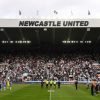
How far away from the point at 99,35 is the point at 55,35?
30.9 feet

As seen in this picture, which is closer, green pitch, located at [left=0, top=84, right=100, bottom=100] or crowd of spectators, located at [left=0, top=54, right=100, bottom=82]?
green pitch, located at [left=0, top=84, right=100, bottom=100]

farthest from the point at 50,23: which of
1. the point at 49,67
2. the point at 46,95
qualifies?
the point at 46,95

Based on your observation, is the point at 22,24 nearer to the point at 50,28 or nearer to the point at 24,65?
the point at 50,28

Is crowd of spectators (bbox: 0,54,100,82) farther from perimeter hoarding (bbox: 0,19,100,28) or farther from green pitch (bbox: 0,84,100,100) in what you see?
green pitch (bbox: 0,84,100,100)

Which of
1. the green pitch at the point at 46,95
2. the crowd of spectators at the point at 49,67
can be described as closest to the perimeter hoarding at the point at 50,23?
the crowd of spectators at the point at 49,67

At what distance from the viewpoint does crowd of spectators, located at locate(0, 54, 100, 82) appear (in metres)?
76.2

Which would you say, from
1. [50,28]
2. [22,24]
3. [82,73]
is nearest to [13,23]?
[22,24]

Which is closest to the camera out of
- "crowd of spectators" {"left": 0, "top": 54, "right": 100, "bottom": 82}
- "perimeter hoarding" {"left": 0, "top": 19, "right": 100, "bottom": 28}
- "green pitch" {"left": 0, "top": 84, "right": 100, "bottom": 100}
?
"green pitch" {"left": 0, "top": 84, "right": 100, "bottom": 100}

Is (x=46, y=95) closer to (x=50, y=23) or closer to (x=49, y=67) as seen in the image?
(x=50, y=23)

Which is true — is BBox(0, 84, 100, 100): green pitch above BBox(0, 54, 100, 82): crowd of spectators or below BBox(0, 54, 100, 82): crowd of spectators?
below

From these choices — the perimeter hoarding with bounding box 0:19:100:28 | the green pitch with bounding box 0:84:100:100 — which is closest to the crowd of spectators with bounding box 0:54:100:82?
the perimeter hoarding with bounding box 0:19:100:28

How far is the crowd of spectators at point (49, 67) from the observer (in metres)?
76.2

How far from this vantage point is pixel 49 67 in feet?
264

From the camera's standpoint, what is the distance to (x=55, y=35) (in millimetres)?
79750
